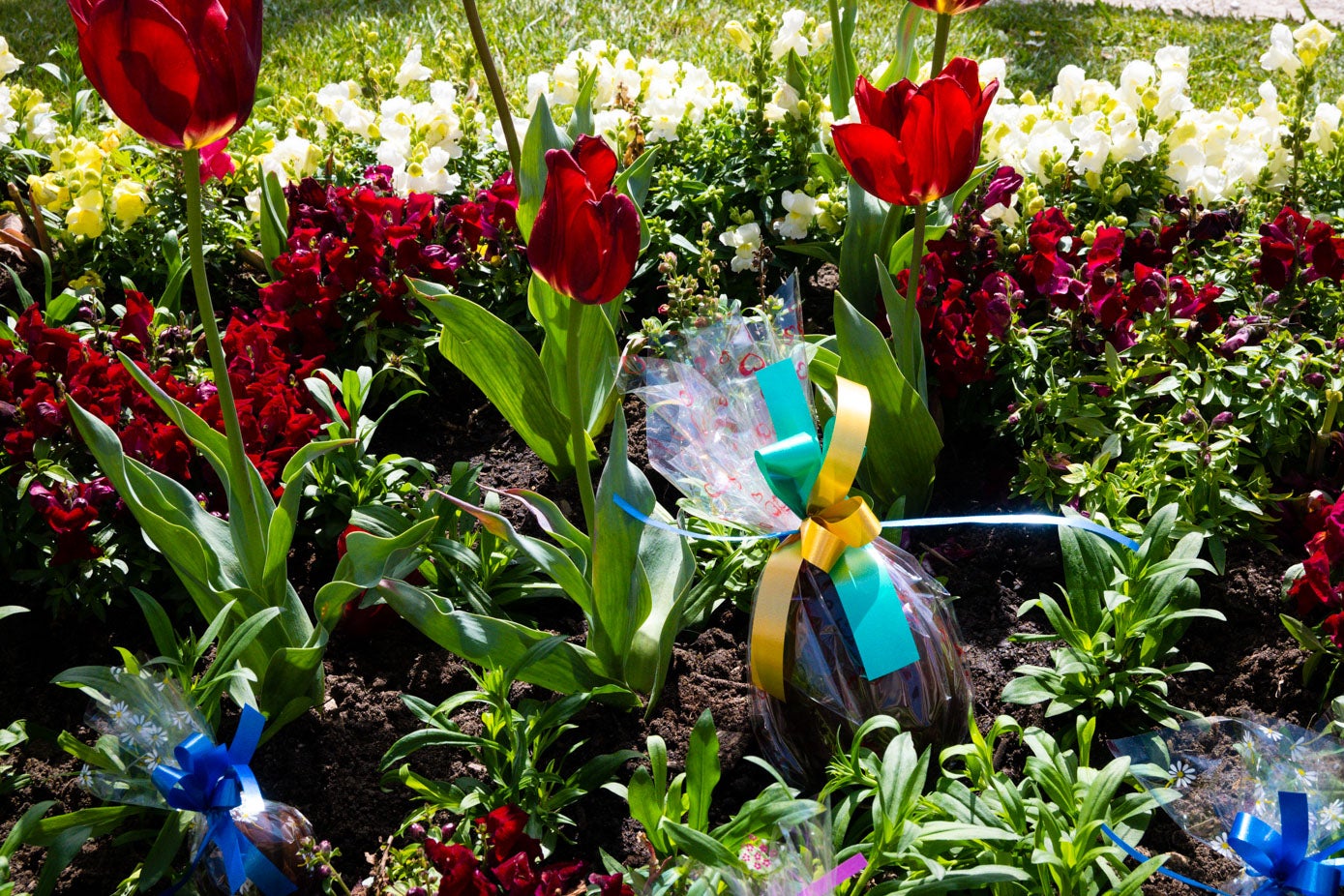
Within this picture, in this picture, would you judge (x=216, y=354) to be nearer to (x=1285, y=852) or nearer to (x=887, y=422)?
(x=887, y=422)

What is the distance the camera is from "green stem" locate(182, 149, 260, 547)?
1.45 meters

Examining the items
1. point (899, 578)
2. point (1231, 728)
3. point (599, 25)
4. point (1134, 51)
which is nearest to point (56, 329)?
point (899, 578)

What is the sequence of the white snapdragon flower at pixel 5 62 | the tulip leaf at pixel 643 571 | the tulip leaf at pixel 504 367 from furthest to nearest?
the white snapdragon flower at pixel 5 62
the tulip leaf at pixel 504 367
the tulip leaf at pixel 643 571

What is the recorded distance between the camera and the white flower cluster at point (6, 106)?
3.15 m

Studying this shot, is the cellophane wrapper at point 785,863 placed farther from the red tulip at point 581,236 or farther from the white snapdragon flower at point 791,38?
the white snapdragon flower at point 791,38

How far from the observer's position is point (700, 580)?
205cm

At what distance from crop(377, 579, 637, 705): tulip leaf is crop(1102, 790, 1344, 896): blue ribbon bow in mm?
797

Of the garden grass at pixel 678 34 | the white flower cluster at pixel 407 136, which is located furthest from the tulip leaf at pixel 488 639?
the garden grass at pixel 678 34

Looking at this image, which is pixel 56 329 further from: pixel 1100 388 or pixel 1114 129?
pixel 1114 129

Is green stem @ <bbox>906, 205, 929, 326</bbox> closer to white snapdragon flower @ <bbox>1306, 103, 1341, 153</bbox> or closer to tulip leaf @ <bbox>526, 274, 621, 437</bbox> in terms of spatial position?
tulip leaf @ <bbox>526, 274, 621, 437</bbox>

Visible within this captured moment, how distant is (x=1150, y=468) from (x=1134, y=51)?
376 cm

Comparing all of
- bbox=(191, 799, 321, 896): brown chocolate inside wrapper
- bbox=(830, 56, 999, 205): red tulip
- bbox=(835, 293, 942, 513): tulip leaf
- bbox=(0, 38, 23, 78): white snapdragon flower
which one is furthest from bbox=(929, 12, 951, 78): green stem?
bbox=(0, 38, 23, 78): white snapdragon flower

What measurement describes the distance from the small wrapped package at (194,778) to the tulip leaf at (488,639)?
27cm

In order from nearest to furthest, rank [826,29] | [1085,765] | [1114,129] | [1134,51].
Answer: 1. [1085,765]
2. [1114,129]
3. [826,29]
4. [1134,51]
